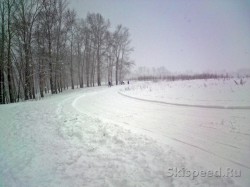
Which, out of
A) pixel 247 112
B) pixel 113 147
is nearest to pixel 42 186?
pixel 113 147

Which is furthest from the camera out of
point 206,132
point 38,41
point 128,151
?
point 38,41

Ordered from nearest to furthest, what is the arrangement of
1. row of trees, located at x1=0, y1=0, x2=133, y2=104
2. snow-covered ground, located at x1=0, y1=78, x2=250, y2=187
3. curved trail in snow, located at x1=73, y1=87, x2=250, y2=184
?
snow-covered ground, located at x1=0, y1=78, x2=250, y2=187 → curved trail in snow, located at x1=73, y1=87, x2=250, y2=184 → row of trees, located at x1=0, y1=0, x2=133, y2=104

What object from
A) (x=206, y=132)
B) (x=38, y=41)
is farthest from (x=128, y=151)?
(x=38, y=41)

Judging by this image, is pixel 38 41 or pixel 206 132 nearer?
pixel 206 132

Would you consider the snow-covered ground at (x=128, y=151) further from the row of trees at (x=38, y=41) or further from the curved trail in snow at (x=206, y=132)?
the row of trees at (x=38, y=41)

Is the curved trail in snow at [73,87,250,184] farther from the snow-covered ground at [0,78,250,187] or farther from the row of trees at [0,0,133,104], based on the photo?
the row of trees at [0,0,133,104]

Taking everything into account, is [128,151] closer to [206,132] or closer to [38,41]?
[206,132]

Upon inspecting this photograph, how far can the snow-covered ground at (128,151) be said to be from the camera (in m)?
4.14

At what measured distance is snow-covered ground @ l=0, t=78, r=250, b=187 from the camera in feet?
13.6

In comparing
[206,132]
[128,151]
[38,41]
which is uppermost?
[38,41]

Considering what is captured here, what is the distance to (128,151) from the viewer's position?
17.5ft

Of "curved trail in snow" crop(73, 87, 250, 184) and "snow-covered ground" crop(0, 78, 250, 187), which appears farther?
"curved trail in snow" crop(73, 87, 250, 184)

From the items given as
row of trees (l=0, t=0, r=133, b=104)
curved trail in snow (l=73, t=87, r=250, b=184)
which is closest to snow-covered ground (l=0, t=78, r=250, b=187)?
curved trail in snow (l=73, t=87, r=250, b=184)

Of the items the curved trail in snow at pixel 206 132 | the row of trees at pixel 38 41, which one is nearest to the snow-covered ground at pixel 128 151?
the curved trail in snow at pixel 206 132
